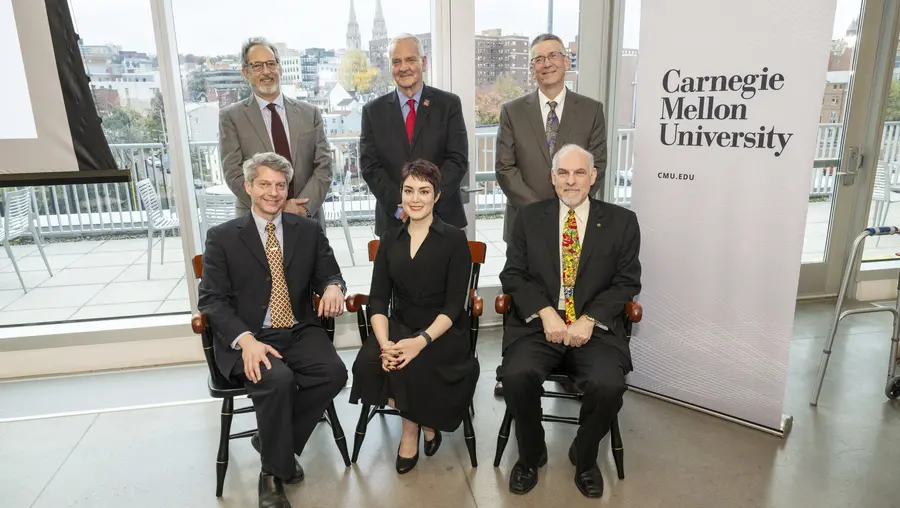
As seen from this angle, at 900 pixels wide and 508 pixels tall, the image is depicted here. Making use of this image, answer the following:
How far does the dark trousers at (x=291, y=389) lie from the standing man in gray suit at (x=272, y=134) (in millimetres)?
756

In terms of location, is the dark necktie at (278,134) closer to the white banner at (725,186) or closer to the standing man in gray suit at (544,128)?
the standing man in gray suit at (544,128)

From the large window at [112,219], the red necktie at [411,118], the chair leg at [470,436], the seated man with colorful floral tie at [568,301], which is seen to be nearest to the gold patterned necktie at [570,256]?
the seated man with colorful floral tie at [568,301]

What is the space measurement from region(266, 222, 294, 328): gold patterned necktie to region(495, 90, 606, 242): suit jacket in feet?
3.87

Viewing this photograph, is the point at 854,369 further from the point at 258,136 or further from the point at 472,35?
the point at 258,136

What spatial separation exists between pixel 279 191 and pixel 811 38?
2.33 metres

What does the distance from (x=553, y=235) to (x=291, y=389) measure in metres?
1.32

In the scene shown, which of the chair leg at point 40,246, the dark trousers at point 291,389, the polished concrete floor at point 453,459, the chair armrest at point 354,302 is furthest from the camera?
the chair leg at point 40,246

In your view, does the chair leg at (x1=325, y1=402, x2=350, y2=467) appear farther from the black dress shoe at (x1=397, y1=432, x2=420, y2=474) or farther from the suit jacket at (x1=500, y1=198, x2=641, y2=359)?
the suit jacket at (x1=500, y1=198, x2=641, y2=359)

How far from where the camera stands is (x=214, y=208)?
370 centimetres

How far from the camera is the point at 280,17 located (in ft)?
11.3

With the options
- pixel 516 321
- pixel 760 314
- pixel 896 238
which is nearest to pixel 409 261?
pixel 516 321

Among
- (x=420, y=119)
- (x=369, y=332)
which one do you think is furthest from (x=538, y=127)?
(x=369, y=332)

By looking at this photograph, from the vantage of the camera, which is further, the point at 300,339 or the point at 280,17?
the point at 280,17

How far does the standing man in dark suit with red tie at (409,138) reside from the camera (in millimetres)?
3096
